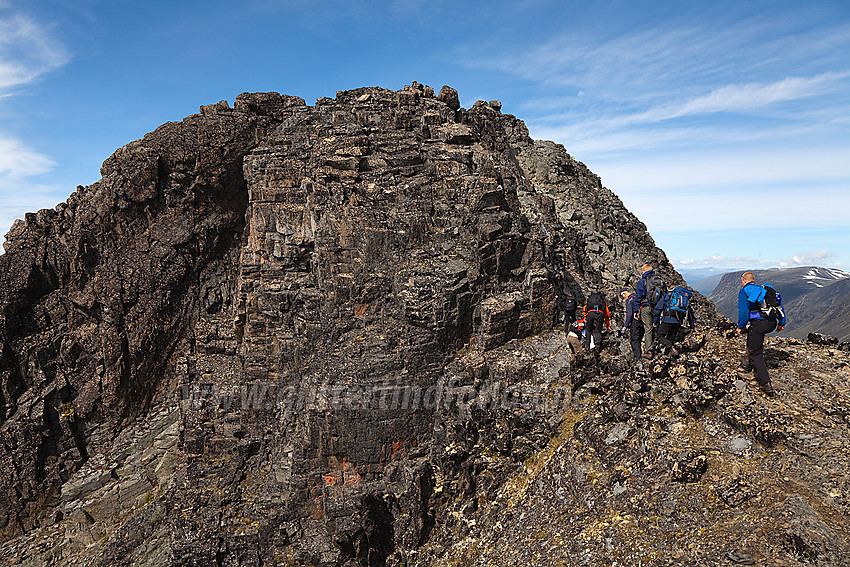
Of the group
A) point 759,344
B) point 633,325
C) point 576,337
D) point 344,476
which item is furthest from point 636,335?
point 344,476

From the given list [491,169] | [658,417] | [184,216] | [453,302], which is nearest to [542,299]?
[453,302]

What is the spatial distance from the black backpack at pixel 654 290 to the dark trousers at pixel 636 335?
131 cm

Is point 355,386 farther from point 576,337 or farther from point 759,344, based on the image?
point 759,344

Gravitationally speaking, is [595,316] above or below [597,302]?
below

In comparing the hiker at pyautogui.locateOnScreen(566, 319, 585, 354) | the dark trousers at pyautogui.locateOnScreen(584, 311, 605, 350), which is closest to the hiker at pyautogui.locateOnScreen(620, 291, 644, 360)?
the dark trousers at pyautogui.locateOnScreen(584, 311, 605, 350)

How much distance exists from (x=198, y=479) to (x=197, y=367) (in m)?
6.58

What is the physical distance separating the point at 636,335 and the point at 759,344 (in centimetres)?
461

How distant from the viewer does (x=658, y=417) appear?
18453 mm

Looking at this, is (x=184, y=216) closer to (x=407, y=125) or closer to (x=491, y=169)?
(x=407, y=125)

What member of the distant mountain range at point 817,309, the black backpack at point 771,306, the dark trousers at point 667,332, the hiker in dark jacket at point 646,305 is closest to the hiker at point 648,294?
the hiker in dark jacket at point 646,305

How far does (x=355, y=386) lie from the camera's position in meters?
24.2

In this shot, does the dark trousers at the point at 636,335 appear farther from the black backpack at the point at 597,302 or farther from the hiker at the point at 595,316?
the black backpack at the point at 597,302

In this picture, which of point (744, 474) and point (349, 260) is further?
point (349, 260)

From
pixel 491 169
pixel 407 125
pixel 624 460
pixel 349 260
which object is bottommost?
pixel 624 460
